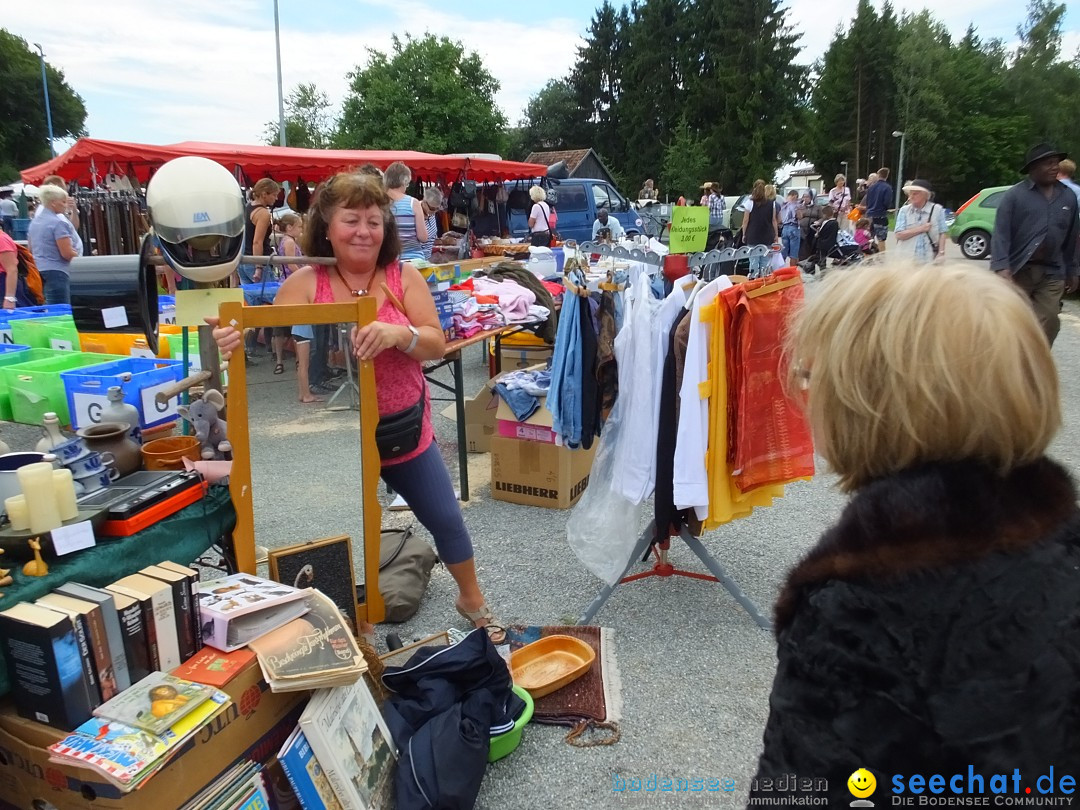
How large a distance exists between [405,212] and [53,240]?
327cm

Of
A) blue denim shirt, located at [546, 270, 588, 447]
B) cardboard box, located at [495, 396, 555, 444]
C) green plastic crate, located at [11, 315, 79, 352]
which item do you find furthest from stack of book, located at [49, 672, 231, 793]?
green plastic crate, located at [11, 315, 79, 352]

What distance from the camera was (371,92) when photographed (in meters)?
35.4

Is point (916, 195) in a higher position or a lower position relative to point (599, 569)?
higher

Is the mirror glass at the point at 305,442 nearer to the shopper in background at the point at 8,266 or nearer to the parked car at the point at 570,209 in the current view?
the shopper in background at the point at 8,266

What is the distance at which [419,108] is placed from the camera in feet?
115

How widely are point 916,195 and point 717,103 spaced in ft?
123

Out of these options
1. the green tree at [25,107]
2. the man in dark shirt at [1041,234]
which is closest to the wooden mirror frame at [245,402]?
the man in dark shirt at [1041,234]

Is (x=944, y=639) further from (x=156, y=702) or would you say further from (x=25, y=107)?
(x=25, y=107)

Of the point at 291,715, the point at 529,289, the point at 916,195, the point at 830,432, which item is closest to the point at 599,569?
the point at 291,715

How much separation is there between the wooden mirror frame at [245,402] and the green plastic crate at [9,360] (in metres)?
3.28

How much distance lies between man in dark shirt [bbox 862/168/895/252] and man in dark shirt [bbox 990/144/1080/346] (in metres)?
7.87

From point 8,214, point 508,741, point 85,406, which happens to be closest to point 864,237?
point 85,406

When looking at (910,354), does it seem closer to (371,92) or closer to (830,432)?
(830,432)

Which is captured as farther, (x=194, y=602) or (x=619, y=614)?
(x=619, y=614)
